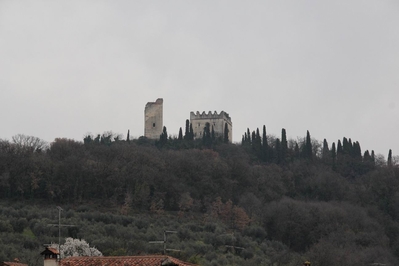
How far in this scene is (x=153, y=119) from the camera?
130 meters

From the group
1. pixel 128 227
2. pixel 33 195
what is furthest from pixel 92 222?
pixel 33 195

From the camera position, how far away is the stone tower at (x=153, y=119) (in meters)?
128

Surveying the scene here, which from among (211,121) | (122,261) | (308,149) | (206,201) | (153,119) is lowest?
(122,261)

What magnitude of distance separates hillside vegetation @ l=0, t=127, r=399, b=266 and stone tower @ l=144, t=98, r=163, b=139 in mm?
10672

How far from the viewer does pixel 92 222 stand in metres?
74.4

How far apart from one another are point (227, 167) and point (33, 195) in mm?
24116

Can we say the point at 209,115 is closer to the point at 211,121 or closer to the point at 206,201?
the point at 211,121

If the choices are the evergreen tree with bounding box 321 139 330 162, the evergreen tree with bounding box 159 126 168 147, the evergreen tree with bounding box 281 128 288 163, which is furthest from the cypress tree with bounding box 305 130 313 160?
the evergreen tree with bounding box 159 126 168 147

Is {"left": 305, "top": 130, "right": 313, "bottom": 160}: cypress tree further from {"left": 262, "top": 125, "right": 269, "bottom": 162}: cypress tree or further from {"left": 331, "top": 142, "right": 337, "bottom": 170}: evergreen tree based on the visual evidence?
{"left": 262, "top": 125, "right": 269, "bottom": 162}: cypress tree

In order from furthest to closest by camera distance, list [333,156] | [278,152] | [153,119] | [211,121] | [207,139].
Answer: [211,121]
[153,119]
[207,139]
[333,156]
[278,152]

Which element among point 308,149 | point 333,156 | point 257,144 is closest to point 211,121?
point 257,144

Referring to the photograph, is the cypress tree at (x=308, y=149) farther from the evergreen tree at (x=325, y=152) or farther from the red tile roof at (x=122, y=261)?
the red tile roof at (x=122, y=261)

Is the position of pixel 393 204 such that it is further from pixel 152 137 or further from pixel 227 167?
pixel 152 137

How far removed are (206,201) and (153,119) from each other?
3824 centimetres
